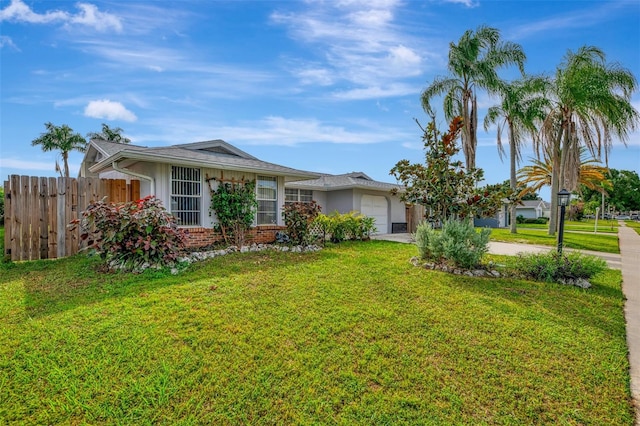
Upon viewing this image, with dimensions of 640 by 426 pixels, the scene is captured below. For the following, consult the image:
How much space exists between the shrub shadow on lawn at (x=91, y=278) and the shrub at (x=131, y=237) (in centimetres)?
39

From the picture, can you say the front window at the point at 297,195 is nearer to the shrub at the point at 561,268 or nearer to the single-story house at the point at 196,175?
the single-story house at the point at 196,175

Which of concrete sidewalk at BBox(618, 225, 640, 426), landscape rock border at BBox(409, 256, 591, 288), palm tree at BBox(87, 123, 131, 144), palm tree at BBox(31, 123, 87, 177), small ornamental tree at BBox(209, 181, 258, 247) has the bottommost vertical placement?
concrete sidewalk at BBox(618, 225, 640, 426)

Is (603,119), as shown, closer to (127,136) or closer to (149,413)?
(149,413)

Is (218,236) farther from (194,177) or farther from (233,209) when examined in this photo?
(194,177)

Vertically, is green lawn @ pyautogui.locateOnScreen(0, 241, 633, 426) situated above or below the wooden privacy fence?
below

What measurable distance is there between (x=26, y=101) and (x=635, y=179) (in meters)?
78.5

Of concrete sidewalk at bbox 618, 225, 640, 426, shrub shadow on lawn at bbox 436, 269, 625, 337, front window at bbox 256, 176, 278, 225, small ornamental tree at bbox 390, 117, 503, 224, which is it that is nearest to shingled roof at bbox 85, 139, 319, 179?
front window at bbox 256, 176, 278, 225

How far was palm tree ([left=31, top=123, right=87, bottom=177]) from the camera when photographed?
91.7 ft

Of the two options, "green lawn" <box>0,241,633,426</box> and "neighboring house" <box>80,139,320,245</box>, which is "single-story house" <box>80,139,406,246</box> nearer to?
"neighboring house" <box>80,139,320,245</box>

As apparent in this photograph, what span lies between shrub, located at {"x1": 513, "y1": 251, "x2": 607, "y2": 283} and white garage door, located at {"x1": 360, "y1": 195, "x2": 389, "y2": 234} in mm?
9929

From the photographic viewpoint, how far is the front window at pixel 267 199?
10758 millimetres

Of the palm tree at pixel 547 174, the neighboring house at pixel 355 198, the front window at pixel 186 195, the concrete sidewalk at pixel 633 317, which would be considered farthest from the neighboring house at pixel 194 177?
the palm tree at pixel 547 174

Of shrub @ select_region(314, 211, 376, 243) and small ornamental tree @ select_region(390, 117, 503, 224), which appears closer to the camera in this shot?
small ornamental tree @ select_region(390, 117, 503, 224)

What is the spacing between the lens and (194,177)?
9.32m
